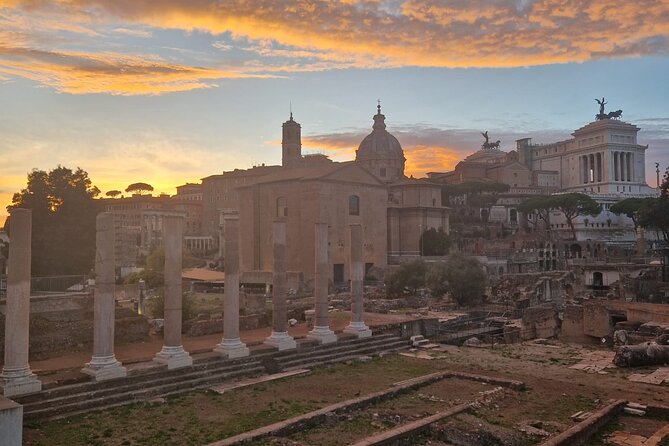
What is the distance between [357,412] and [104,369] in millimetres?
5061

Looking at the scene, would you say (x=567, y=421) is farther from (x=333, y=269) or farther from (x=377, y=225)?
(x=377, y=225)

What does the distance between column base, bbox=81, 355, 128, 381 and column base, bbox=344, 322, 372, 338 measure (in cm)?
775

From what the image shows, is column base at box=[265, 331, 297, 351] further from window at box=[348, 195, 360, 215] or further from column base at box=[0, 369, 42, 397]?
window at box=[348, 195, 360, 215]

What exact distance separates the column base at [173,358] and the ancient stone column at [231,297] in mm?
1222

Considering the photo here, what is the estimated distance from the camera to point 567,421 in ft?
33.8

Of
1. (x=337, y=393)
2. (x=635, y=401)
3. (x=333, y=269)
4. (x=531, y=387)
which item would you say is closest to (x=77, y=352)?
(x=337, y=393)

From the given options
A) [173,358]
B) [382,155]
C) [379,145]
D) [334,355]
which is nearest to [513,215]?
[382,155]

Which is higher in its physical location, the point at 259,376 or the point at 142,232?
the point at 142,232

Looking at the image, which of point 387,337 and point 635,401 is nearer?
point 635,401

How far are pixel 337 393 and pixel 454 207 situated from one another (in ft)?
195

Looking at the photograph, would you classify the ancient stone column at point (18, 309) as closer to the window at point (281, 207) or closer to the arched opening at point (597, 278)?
the window at point (281, 207)

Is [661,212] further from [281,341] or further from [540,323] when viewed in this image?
[281,341]

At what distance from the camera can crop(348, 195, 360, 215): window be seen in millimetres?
44200

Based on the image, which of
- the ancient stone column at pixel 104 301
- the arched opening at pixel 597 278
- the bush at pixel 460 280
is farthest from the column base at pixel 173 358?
the arched opening at pixel 597 278
